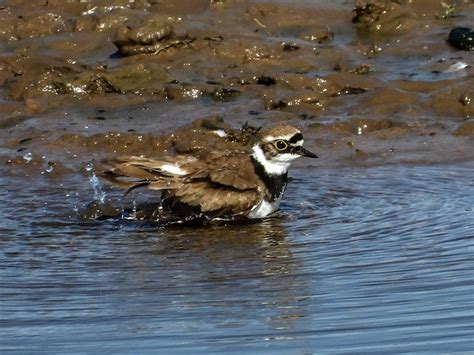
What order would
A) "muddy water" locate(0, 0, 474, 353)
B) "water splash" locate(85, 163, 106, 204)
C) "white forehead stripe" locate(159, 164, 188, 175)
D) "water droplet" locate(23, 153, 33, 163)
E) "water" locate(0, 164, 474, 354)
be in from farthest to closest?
"water droplet" locate(23, 153, 33, 163) < "water splash" locate(85, 163, 106, 204) < "white forehead stripe" locate(159, 164, 188, 175) < "muddy water" locate(0, 0, 474, 353) < "water" locate(0, 164, 474, 354)

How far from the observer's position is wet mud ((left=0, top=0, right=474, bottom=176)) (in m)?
13.2

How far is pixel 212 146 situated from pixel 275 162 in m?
A: 1.91

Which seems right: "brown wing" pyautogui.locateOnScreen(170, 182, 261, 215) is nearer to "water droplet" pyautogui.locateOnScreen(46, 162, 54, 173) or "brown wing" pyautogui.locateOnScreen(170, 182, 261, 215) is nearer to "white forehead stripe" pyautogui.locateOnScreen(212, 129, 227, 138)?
"water droplet" pyautogui.locateOnScreen(46, 162, 54, 173)

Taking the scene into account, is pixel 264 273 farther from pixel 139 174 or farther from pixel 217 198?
pixel 139 174

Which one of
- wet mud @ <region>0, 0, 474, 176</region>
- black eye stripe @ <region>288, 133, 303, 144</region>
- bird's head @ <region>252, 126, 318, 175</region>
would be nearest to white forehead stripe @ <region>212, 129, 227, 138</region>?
wet mud @ <region>0, 0, 474, 176</region>

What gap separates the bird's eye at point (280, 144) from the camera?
11219mm

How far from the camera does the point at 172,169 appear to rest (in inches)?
440

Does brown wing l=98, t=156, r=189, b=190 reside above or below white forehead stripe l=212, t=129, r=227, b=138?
above

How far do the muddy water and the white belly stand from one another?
0.29ft

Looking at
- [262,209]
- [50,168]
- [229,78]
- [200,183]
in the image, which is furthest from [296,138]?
[229,78]

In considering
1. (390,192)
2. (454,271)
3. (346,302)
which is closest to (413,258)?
(454,271)

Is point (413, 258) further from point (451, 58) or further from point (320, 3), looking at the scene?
point (320, 3)

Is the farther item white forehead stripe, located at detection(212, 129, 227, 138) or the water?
white forehead stripe, located at detection(212, 129, 227, 138)

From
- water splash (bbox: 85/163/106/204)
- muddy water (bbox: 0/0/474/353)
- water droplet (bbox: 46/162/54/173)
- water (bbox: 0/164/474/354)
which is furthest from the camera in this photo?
water droplet (bbox: 46/162/54/173)
